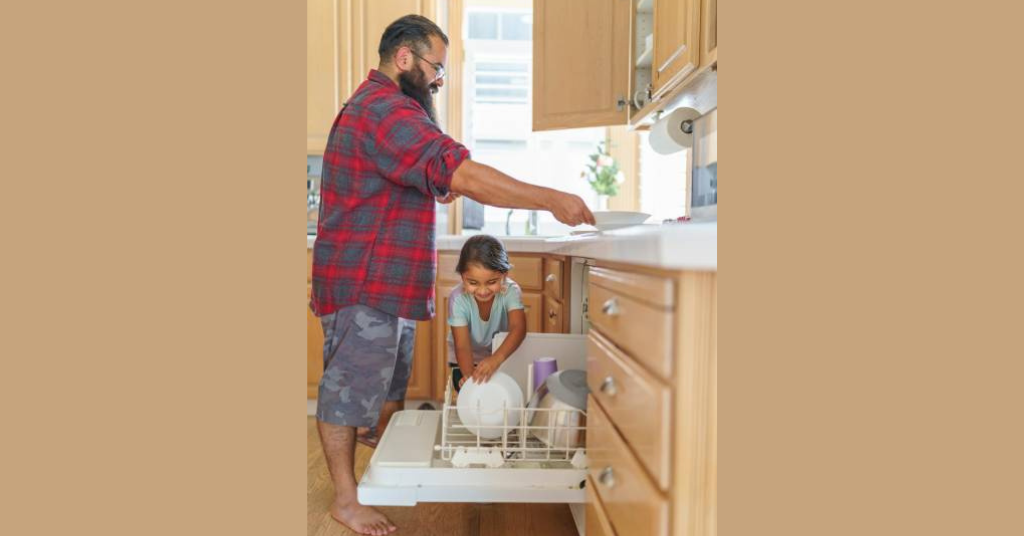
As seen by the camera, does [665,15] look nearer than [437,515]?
No

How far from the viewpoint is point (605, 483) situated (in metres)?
1.22

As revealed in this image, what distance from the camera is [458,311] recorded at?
209 cm

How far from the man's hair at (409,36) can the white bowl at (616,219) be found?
1.99ft

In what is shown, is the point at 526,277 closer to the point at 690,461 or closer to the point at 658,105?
the point at 658,105

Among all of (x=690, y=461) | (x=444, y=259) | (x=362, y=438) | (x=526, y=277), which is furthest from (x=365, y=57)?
(x=690, y=461)

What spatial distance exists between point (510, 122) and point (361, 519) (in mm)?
2653

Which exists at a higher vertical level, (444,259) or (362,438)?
(444,259)

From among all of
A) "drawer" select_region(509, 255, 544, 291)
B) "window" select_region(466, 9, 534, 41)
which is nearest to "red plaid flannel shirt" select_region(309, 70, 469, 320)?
"drawer" select_region(509, 255, 544, 291)

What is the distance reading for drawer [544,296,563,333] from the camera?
2.38 m

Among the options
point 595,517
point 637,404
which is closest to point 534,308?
point 595,517

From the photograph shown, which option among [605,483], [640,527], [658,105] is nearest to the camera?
[640,527]

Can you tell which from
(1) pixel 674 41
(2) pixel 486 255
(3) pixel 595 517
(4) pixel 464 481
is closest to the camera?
(3) pixel 595 517

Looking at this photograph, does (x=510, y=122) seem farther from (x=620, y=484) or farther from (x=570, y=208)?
(x=620, y=484)

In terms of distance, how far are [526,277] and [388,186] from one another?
115cm
